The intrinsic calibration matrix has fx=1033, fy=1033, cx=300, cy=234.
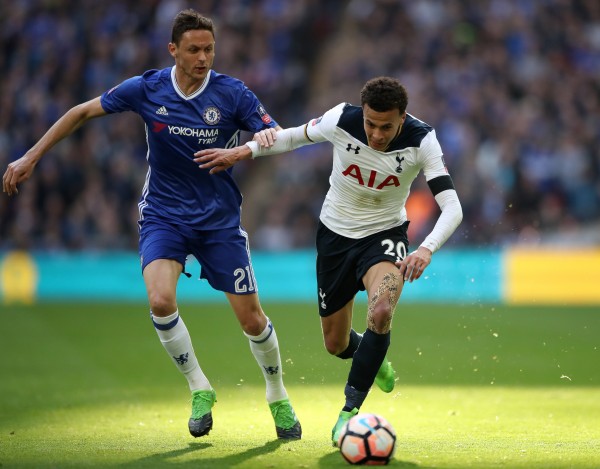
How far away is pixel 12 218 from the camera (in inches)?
761

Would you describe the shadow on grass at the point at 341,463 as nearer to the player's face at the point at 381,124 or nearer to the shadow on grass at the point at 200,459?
the shadow on grass at the point at 200,459

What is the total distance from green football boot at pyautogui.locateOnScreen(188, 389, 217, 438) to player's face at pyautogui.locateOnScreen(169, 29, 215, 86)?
86.6 inches

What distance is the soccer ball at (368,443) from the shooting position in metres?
5.89

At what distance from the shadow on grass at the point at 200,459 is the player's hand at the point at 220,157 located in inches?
71.2

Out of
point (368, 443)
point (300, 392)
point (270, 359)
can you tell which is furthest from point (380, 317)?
point (300, 392)

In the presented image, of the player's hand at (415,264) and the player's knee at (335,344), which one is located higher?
the player's hand at (415,264)

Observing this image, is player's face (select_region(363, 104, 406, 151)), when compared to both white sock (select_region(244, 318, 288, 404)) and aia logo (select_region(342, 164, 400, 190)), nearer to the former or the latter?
aia logo (select_region(342, 164, 400, 190))

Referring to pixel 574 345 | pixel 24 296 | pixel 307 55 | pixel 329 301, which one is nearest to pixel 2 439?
pixel 329 301

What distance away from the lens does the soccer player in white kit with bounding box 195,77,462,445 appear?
6.62m

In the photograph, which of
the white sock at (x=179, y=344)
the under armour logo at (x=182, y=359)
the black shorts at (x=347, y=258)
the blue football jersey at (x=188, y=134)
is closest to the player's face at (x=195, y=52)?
the blue football jersey at (x=188, y=134)

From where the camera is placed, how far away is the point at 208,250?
284 inches

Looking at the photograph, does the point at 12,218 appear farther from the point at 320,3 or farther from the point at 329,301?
the point at 329,301

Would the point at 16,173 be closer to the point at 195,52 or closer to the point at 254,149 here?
the point at 195,52

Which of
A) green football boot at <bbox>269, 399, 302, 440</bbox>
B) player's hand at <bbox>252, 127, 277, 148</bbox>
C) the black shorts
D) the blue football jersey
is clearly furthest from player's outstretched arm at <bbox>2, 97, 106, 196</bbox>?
green football boot at <bbox>269, 399, 302, 440</bbox>
